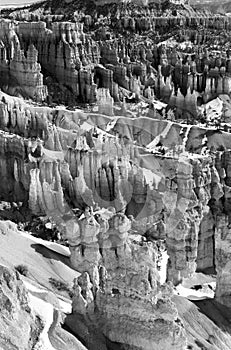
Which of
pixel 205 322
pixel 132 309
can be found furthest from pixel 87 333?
pixel 205 322

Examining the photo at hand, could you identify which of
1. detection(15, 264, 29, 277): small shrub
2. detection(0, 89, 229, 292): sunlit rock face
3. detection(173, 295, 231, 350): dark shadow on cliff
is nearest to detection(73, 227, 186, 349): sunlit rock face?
detection(173, 295, 231, 350): dark shadow on cliff

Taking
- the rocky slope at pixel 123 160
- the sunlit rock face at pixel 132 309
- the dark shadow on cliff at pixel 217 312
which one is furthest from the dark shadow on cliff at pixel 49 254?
the sunlit rock face at pixel 132 309

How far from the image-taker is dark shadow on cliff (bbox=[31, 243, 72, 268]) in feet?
84.9

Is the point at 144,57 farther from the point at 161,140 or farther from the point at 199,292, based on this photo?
the point at 199,292

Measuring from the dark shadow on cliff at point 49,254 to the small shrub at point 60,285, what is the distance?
2.53m

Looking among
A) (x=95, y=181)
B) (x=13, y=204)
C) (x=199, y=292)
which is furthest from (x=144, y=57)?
(x=199, y=292)

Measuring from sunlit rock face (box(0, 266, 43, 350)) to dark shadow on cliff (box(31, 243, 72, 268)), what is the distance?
8.40m

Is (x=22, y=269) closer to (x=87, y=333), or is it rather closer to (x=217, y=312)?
(x=87, y=333)

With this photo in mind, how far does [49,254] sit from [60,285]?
355 cm

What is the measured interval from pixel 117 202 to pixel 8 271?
2292cm

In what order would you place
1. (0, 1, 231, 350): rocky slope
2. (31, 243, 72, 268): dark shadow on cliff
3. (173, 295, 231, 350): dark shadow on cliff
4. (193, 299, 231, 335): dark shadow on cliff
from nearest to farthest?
1. (0, 1, 231, 350): rocky slope
2. (173, 295, 231, 350): dark shadow on cliff
3. (193, 299, 231, 335): dark shadow on cliff
4. (31, 243, 72, 268): dark shadow on cliff

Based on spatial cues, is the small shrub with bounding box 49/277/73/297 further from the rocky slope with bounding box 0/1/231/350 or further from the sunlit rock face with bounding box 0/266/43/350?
the sunlit rock face with bounding box 0/266/43/350

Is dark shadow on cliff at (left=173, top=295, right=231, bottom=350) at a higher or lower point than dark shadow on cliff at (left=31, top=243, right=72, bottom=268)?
lower

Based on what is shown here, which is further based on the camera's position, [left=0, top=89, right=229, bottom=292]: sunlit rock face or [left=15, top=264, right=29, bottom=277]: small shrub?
[left=0, top=89, right=229, bottom=292]: sunlit rock face
